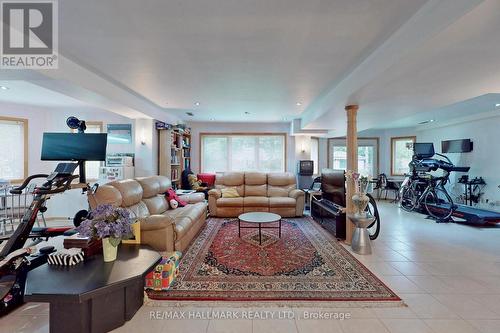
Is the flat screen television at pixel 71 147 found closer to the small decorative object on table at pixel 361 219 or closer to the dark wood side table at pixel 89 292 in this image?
the dark wood side table at pixel 89 292

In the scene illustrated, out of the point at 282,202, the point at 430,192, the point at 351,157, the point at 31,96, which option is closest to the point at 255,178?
the point at 282,202

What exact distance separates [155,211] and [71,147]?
1529 millimetres

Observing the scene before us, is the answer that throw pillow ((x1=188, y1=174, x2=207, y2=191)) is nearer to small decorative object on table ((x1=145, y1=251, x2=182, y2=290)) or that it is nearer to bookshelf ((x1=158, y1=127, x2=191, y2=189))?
bookshelf ((x1=158, y1=127, x2=191, y2=189))

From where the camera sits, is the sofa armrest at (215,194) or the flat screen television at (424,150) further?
the flat screen television at (424,150)

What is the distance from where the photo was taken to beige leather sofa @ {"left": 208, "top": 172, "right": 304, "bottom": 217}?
5207 millimetres

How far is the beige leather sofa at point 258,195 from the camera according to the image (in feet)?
17.1

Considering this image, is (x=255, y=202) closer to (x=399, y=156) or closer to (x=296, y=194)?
(x=296, y=194)

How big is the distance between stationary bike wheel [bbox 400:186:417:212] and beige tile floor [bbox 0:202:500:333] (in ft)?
8.83

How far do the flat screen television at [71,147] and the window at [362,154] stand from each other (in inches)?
279

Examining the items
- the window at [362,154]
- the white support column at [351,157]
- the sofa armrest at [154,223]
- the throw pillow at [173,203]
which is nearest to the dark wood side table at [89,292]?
the sofa armrest at [154,223]

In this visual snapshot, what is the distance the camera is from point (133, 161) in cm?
524

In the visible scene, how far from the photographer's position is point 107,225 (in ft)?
6.29

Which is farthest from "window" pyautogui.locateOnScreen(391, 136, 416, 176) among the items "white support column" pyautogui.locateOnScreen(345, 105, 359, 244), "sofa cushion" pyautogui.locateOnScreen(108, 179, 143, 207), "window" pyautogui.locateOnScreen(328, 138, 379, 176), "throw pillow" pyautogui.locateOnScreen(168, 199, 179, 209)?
"sofa cushion" pyautogui.locateOnScreen(108, 179, 143, 207)

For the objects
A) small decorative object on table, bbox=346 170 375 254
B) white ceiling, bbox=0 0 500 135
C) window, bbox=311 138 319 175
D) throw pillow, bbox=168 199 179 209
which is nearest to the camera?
white ceiling, bbox=0 0 500 135
